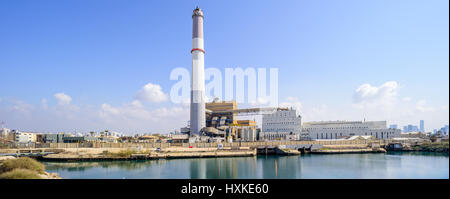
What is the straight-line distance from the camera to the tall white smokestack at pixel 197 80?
4362 centimetres

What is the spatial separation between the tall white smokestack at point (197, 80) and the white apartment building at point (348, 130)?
26.1m

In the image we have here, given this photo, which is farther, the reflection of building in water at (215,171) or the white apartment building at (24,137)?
the white apartment building at (24,137)

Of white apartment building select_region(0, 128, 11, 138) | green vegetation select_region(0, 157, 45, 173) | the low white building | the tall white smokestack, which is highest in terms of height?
the tall white smokestack

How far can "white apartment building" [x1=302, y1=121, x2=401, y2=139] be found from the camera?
160ft

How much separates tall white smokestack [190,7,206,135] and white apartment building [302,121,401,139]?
26054mm

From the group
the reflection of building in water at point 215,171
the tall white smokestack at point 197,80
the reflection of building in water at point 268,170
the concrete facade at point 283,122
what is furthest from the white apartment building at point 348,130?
the reflection of building in water at point 215,171

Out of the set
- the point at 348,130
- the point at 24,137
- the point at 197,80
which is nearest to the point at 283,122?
the point at 348,130

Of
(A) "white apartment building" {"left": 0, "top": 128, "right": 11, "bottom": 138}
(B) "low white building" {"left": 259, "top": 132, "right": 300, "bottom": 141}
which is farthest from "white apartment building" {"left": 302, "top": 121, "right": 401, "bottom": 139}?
(A) "white apartment building" {"left": 0, "top": 128, "right": 11, "bottom": 138}

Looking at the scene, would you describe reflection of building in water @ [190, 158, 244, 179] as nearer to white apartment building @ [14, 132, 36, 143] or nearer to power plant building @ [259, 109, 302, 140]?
power plant building @ [259, 109, 302, 140]

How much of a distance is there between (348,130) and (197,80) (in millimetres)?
35989

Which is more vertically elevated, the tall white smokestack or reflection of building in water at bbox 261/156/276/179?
the tall white smokestack

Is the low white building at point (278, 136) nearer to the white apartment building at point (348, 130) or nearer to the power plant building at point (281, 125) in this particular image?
the power plant building at point (281, 125)
